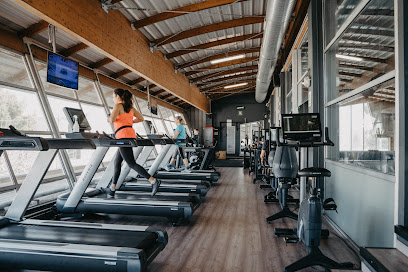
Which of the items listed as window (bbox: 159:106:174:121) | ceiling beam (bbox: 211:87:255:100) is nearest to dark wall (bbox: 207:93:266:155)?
ceiling beam (bbox: 211:87:255:100)

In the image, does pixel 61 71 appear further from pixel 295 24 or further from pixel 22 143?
pixel 295 24

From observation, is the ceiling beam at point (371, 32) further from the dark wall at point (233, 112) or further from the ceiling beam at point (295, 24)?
the dark wall at point (233, 112)

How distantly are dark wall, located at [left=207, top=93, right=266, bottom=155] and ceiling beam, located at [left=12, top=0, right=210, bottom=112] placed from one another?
852 cm

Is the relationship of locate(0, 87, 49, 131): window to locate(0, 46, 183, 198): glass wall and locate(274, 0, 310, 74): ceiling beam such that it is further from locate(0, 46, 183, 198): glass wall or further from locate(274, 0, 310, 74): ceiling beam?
locate(274, 0, 310, 74): ceiling beam

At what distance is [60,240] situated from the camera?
2115 millimetres

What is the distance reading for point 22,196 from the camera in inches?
99.7

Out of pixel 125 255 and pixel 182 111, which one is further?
pixel 182 111

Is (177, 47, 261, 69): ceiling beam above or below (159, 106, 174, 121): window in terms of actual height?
above

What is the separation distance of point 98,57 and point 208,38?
2637 mm

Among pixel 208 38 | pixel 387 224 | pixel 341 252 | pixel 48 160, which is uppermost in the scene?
pixel 208 38

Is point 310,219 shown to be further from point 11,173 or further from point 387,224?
point 11,173

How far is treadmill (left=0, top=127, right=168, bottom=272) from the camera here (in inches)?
72.6

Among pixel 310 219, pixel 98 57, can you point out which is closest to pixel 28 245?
pixel 310 219

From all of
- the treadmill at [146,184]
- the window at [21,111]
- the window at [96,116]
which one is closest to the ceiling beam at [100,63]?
the window at [96,116]
